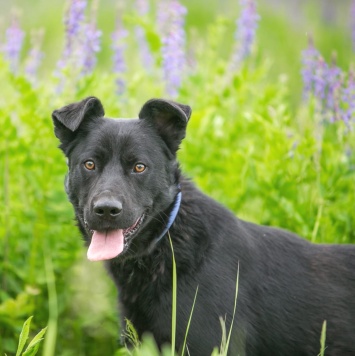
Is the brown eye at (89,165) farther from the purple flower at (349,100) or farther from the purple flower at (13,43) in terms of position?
the purple flower at (13,43)

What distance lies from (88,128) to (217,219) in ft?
3.02

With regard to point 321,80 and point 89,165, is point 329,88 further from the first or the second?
point 89,165

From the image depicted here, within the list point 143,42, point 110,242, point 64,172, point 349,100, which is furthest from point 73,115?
point 143,42

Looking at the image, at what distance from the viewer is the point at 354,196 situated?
17.2 feet

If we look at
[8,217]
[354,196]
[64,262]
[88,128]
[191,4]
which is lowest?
[64,262]

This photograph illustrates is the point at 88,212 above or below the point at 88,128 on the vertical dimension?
below

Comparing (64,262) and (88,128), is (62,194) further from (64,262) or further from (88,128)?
(88,128)

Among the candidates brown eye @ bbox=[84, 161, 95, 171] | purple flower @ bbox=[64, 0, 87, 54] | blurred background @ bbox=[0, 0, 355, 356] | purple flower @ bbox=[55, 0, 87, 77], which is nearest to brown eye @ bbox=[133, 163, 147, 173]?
brown eye @ bbox=[84, 161, 95, 171]

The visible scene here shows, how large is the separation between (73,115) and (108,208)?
22.9 inches

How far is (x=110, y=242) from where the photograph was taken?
3.77 meters

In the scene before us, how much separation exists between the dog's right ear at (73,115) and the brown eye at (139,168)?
1.31 feet

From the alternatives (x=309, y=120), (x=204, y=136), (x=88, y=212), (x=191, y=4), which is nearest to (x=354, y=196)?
(x=309, y=120)

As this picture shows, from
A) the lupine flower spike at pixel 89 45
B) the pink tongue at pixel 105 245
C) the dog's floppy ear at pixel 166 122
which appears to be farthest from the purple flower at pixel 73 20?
the pink tongue at pixel 105 245

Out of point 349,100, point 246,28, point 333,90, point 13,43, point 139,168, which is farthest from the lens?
point 246,28
